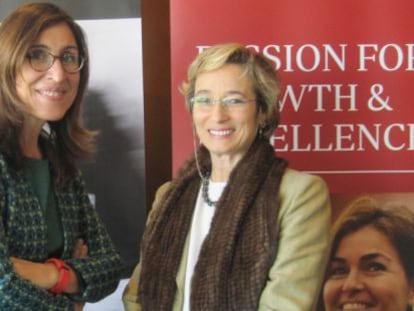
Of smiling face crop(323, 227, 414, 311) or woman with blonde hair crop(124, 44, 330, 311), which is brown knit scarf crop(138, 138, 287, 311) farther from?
smiling face crop(323, 227, 414, 311)

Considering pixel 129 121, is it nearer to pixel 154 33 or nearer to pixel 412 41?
pixel 154 33

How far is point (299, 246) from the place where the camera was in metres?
1.72

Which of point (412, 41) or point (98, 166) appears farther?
point (98, 166)

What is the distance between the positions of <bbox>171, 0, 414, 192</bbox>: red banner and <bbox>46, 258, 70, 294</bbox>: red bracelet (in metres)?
0.72

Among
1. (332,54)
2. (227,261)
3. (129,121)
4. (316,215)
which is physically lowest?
(227,261)

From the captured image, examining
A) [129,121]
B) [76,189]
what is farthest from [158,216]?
[129,121]

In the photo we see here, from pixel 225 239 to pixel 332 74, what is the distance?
0.80 meters

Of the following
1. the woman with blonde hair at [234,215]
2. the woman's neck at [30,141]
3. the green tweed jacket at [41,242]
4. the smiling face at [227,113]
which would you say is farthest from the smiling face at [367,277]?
the woman's neck at [30,141]

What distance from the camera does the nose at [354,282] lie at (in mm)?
2287

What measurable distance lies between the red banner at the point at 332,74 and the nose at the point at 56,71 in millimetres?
609

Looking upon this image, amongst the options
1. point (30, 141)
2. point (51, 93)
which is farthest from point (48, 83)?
point (30, 141)

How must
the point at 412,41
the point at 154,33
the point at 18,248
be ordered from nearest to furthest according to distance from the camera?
the point at 18,248, the point at 412,41, the point at 154,33

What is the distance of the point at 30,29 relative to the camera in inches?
68.1

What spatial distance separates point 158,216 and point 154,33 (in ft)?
2.80
